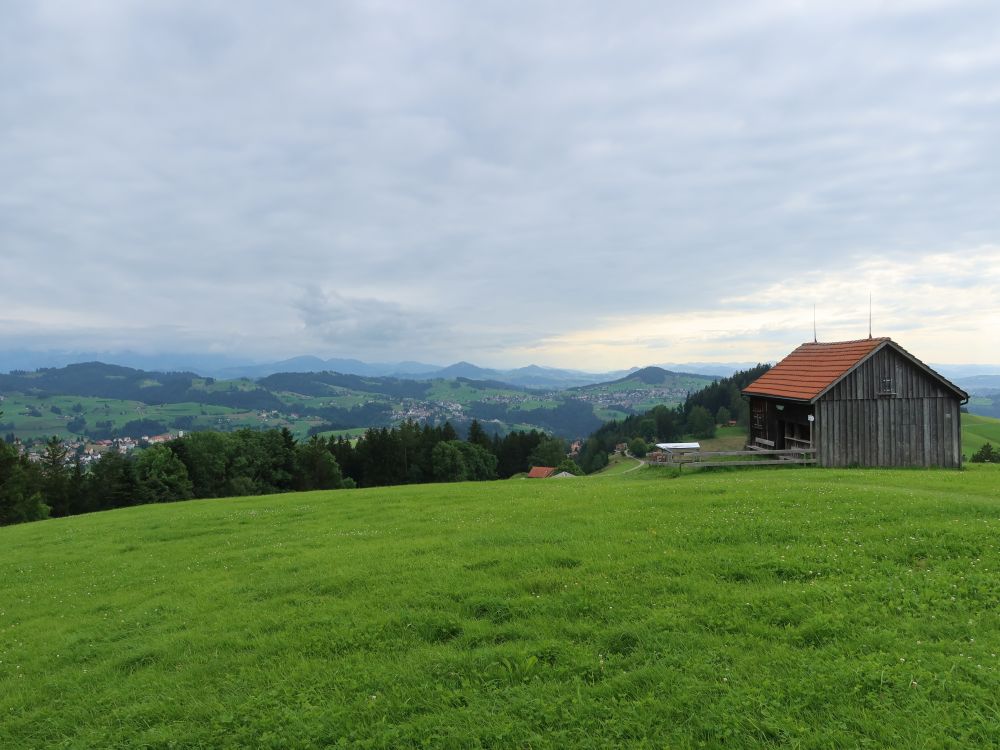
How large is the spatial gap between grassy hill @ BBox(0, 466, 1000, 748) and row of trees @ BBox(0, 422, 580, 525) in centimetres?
5311

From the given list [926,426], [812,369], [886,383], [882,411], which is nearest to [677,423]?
[812,369]

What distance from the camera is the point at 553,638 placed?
24.9 ft

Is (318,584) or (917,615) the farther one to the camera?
(318,584)

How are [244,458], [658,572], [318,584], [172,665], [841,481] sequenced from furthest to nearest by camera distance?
[244,458] → [841,481] → [318,584] → [658,572] → [172,665]

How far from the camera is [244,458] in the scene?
70062 mm

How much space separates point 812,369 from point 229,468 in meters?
68.8

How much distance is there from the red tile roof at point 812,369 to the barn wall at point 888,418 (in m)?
0.54

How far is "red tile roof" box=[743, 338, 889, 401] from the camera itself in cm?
2805

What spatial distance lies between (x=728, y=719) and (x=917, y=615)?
404 centimetres

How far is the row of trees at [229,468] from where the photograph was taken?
190 ft

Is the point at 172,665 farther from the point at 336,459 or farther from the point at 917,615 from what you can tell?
the point at 336,459

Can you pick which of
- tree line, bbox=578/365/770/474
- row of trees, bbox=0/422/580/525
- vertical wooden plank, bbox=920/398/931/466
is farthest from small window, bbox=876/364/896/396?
tree line, bbox=578/365/770/474

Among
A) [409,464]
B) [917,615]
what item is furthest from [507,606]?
[409,464]

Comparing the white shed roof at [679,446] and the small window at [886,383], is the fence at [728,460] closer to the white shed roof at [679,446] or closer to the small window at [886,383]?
the white shed roof at [679,446]
